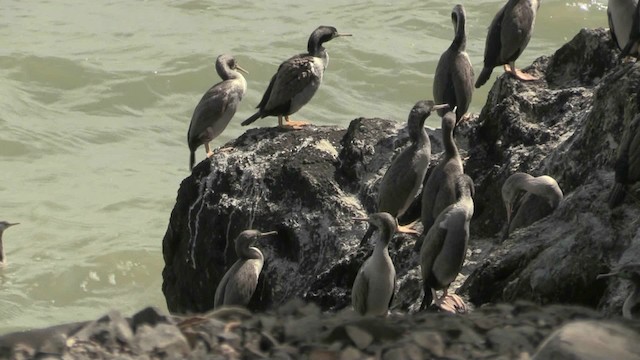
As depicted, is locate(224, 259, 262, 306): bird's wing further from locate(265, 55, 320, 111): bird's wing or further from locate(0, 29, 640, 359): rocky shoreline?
locate(265, 55, 320, 111): bird's wing

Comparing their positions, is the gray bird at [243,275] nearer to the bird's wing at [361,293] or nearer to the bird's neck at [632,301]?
the bird's wing at [361,293]

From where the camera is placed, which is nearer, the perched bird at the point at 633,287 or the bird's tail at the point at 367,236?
the perched bird at the point at 633,287

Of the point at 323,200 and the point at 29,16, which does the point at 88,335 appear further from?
the point at 29,16

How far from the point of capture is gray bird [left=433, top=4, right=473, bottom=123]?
44.0ft

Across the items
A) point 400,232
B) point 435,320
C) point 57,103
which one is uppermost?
point 435,320

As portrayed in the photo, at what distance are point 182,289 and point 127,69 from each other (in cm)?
1355

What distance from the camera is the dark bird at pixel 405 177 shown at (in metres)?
11.9

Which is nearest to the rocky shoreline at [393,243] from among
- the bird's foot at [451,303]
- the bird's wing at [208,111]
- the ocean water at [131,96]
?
the bird's foot at [451,303]

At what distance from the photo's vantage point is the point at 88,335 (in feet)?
23.4

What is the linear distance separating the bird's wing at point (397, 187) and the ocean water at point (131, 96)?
7.87 m

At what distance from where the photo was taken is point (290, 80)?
1492cm

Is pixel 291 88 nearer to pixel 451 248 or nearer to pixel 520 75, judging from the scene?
pixel 520 75

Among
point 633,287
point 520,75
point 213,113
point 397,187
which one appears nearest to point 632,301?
point 633,287

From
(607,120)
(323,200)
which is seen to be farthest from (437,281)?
(323,200)
